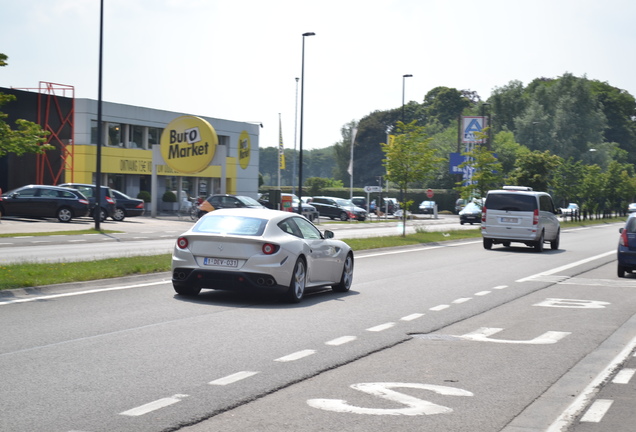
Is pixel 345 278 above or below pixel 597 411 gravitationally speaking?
above

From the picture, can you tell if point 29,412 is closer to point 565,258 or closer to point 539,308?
point 539,308

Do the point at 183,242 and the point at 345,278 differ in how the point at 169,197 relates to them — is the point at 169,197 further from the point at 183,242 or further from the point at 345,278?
the point at 183,242

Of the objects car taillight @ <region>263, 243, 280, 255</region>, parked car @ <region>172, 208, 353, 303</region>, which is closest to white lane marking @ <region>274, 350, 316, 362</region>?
parked car @ <region>172, 208, 353, 303</region>

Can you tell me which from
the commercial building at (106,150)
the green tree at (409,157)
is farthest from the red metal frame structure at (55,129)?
the green tree at (409,157)

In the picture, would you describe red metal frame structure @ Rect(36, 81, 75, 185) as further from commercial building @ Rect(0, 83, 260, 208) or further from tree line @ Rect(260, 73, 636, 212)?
tree line @ Rect(260, 73, 636, 212)

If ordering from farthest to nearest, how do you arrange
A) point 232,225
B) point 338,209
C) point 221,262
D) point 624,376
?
point 338,209 → point 232,225 → point 221,262 → point 624,376

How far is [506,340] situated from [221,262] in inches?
180

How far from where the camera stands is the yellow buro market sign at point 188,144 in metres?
53.1

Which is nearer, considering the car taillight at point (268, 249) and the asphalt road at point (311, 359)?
the asphalt road at point (311, 359)

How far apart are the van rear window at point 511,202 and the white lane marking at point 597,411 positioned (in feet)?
77.1

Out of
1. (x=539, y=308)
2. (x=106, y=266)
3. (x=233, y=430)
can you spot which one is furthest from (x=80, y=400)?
(x=106, y=266)

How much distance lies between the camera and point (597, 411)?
6.78m

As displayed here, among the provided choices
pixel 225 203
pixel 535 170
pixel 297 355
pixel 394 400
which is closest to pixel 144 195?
pixel 225 203

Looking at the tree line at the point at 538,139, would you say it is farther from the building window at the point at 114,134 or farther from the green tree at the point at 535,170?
the building window at the point at 114,134
